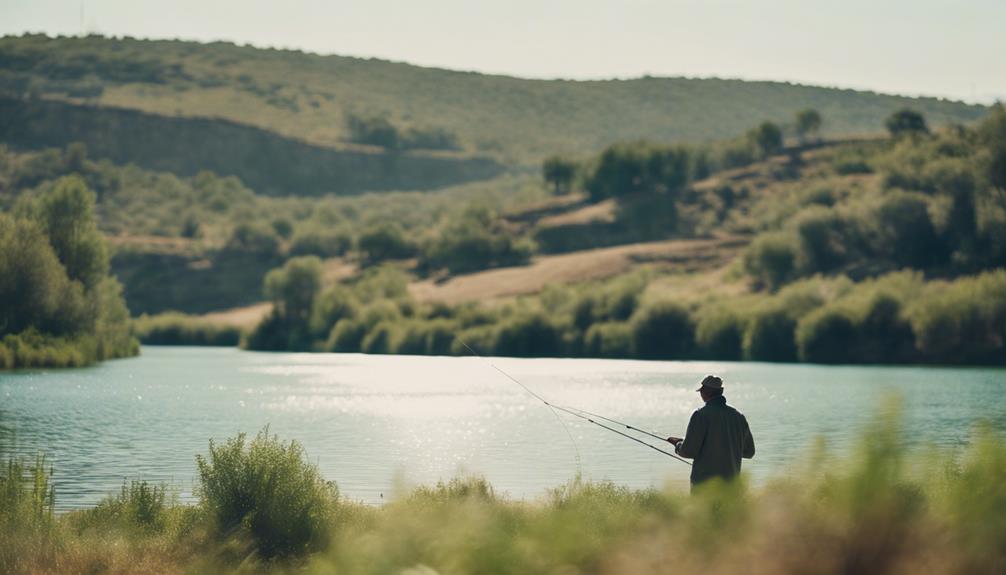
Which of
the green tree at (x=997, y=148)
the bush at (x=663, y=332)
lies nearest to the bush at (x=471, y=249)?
the bush at (x=663, y=332)

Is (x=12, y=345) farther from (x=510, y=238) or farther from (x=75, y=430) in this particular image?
(x=510, y=238)

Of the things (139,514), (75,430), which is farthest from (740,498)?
(75,430)

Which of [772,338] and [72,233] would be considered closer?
[72,233]

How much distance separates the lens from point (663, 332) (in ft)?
346

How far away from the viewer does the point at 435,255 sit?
560 ft

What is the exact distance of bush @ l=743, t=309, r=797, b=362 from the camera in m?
96.9

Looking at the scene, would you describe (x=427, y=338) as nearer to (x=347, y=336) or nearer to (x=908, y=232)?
(x=347, y=336)

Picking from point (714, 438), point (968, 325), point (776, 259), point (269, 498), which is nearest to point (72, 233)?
point (968, 325)

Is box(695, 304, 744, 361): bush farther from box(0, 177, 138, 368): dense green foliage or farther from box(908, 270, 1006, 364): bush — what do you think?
box(0, 177, 138, 368): dense green foliage

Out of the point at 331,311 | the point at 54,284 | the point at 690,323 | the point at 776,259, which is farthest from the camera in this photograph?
the point at 331,311

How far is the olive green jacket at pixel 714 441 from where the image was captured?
15.1 m

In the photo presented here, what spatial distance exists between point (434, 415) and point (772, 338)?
4708cm

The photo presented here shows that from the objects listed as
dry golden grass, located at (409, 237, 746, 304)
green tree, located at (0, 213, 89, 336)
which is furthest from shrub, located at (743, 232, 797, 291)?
green tree, located at (0, 213, 89, 336)

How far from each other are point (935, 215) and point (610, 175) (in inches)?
3490
